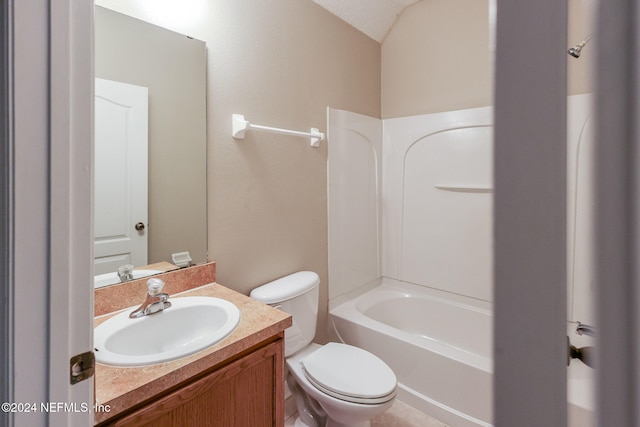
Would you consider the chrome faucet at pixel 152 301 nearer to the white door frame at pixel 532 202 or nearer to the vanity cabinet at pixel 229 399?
the vanity cabinet at pixel 229 399

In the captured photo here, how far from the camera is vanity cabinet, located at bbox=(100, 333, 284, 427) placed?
80cm

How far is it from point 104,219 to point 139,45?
0.71 meters

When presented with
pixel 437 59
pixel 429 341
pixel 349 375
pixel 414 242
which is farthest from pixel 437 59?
pixel 349 375

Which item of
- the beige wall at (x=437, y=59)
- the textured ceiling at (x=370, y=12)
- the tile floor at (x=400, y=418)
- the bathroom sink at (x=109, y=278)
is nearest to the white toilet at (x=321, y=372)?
the tile floor at (x=400, y=418)

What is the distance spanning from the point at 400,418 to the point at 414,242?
1198 mm

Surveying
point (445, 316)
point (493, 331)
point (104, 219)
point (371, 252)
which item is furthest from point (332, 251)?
point (493, 331)

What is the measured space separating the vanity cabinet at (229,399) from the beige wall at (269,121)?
0.57 metres

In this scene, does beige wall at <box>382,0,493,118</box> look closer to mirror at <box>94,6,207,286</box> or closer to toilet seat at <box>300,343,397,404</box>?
mirror at <box>94,6,207,286</box>

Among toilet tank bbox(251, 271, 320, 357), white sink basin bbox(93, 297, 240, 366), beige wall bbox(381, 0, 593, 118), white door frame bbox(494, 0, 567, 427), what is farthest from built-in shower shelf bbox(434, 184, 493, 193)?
white door frame bbox(494, 0, 567, 427)

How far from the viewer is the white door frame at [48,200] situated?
518mm

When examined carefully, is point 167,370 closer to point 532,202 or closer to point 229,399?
point 229,399

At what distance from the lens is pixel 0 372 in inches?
21.0

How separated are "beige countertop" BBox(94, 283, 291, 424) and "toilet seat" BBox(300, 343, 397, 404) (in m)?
0.46

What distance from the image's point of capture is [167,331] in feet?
3.75
